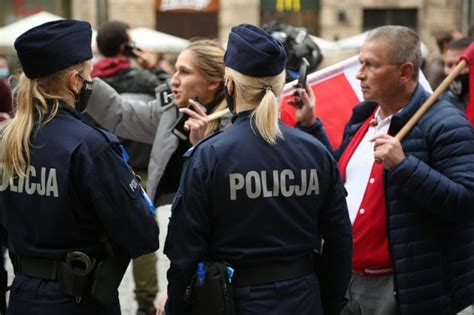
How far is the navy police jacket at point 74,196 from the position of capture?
3143 millimetres

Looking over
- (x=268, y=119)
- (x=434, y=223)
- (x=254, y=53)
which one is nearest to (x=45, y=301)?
(x=268, y=119)

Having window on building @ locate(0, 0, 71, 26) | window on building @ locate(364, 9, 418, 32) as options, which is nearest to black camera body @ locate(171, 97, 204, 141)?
window on building @ locate(0, 0, 71, 26)

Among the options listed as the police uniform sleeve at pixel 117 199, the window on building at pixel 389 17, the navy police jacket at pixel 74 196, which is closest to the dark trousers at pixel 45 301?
the navy police jacket at pixel 74 196

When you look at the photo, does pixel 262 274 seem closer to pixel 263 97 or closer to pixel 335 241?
pixel 335 241

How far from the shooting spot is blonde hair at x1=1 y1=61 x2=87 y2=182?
3.17m

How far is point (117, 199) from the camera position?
3.18 metres

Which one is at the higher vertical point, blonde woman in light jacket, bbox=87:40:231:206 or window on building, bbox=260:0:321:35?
blonde woman in light jacket, bbox=87:40:231:206

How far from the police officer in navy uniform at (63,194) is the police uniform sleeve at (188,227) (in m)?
0.22

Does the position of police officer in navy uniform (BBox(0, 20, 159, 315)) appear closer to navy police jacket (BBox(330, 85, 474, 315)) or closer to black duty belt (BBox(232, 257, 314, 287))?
black duty belt (BBox(232, 257, 314, 287))

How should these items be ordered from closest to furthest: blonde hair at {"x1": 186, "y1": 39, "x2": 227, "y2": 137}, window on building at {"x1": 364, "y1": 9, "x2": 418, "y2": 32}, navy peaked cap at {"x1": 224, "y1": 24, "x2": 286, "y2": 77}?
1. navy peaked cap at {"x1": 224, "y1": 24, "x2": 286, "y2": 77}
2. blonde hair at {"x1": 186, "y1": 39, "x2": 227, "y2": 137}
3. window on building at {"x1": 364, "y1": 9, "x2": 418, "y2": 32}

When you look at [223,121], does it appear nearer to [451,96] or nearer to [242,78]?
[242,78]

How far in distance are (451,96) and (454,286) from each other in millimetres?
2399

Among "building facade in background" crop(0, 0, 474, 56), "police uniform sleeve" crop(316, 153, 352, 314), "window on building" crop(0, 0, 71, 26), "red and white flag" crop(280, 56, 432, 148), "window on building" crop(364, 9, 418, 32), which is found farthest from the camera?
"window on building" crop(364, 9, 418, 32)

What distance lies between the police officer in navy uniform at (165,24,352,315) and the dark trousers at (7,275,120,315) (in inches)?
13.9
